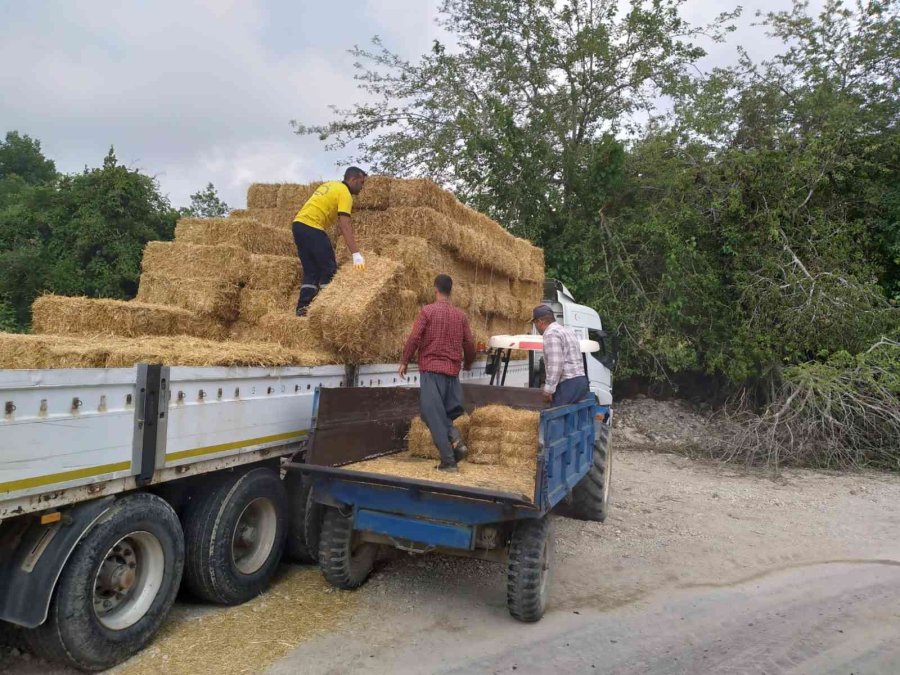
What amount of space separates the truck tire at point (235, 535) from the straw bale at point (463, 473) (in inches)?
27.4

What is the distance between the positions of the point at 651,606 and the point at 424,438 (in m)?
2.38

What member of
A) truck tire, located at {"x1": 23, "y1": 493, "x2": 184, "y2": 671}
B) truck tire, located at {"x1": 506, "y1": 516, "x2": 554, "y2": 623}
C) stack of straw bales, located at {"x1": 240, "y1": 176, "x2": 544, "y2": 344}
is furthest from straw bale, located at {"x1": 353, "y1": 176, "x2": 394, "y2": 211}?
truck tire, located at {"x1": 23, "y1": 493, "x2": 184, "y2": 671}

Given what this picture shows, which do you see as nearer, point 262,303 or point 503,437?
point 503,437

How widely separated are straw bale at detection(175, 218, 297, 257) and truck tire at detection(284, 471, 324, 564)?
138 inches

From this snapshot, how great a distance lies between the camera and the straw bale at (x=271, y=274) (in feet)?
24.6

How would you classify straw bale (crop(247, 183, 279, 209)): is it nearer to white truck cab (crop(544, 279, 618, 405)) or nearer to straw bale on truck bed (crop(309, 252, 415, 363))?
straw bale on truck bed (crop(309, 252, 415, 363))

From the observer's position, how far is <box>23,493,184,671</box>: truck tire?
3.51m

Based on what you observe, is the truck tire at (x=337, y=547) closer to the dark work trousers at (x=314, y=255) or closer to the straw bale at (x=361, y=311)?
the straw bale at (x=361, y=311)

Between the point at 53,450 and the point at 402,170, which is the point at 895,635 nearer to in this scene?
the point at 53,450

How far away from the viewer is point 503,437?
5.63 metres

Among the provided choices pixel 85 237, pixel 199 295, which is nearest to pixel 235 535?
pixel 199 295

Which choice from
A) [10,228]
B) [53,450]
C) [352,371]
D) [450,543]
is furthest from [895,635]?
[10,228]

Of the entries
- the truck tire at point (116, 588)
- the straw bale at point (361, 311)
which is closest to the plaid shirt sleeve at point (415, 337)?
the straw bale at point (361, 311)

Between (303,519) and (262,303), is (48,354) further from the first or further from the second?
(262,303)
